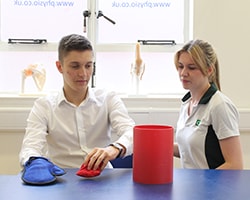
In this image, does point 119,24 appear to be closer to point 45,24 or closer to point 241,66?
point 45,24

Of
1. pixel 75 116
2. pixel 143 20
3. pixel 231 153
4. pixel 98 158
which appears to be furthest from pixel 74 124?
pixel 143 20

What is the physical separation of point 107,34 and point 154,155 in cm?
179

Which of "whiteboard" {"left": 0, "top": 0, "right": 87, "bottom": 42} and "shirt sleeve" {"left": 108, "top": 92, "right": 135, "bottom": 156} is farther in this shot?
"whiteboard" {"left": 0, "top": 0, "right": 87, "bottom": 42}

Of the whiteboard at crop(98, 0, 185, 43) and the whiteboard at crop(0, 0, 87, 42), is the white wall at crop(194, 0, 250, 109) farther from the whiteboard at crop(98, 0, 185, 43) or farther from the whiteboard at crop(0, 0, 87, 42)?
the whiteboard at crop(0, 0, 87, 42)

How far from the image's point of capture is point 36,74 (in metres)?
2.61

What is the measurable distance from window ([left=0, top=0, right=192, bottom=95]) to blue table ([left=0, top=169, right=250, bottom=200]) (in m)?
1.59

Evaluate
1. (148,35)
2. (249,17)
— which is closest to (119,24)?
(148,35)

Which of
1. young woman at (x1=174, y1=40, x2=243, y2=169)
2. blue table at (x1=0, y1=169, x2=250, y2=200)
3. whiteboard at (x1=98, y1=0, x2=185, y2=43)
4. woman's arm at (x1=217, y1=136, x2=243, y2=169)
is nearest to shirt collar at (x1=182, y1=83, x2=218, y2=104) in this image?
young woman at (x1=174, y1=40, x2=243, y2=169)

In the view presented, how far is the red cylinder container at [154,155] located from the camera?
1.11 metres

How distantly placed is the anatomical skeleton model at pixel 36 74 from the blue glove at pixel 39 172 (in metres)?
1.47

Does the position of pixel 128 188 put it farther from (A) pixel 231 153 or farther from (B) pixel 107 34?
(B) pixel 107 34

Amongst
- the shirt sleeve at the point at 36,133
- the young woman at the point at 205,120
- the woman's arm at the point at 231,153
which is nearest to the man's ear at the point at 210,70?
the young woman at the point at 205,120

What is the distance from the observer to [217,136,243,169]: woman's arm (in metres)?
1.60

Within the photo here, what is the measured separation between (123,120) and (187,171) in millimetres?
587
